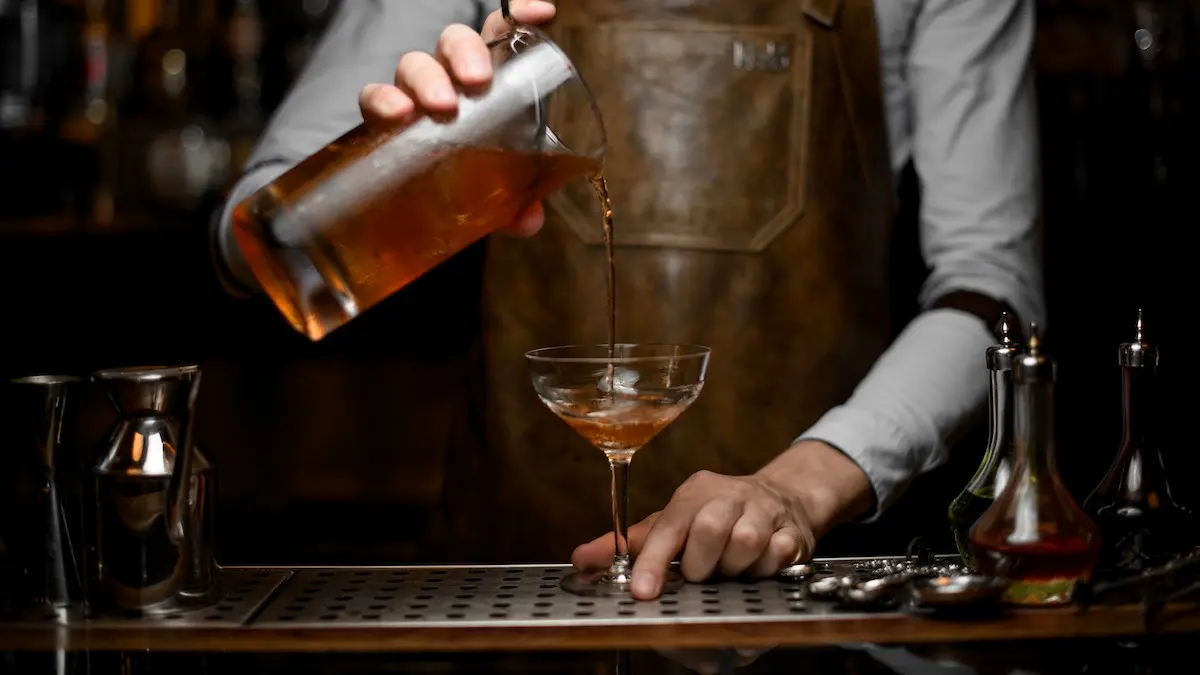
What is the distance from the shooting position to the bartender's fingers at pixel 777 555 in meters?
1.14

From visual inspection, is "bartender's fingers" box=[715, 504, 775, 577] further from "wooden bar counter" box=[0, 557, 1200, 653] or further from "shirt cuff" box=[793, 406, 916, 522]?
"shirt cuff" box=[793, 406, 916, 522]

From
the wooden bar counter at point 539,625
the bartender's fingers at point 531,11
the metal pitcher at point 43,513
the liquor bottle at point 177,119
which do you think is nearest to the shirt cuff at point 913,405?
the wooden bar counter at point 539,625

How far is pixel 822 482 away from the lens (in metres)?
1.45

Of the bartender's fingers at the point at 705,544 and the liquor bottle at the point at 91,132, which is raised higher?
the liquor bottle at the point at 91,132

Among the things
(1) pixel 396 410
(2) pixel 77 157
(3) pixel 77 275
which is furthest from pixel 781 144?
(2) pixel 77 157

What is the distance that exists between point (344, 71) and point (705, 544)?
925 millimetres

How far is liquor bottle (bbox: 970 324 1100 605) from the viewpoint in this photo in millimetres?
998

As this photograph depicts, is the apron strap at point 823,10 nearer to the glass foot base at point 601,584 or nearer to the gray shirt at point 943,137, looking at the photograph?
the gray shirt at point 943,137

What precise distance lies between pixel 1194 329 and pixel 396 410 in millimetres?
1556

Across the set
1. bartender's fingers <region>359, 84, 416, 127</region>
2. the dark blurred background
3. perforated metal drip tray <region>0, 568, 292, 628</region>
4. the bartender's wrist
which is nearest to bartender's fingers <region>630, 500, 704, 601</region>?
the bartender's wrist

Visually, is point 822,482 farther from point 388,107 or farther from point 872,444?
point 388,107

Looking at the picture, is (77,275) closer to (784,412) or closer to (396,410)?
(396,410)

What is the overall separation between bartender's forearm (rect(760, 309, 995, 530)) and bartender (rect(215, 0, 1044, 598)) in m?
0.09

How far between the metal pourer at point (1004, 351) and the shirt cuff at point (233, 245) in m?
0.88
